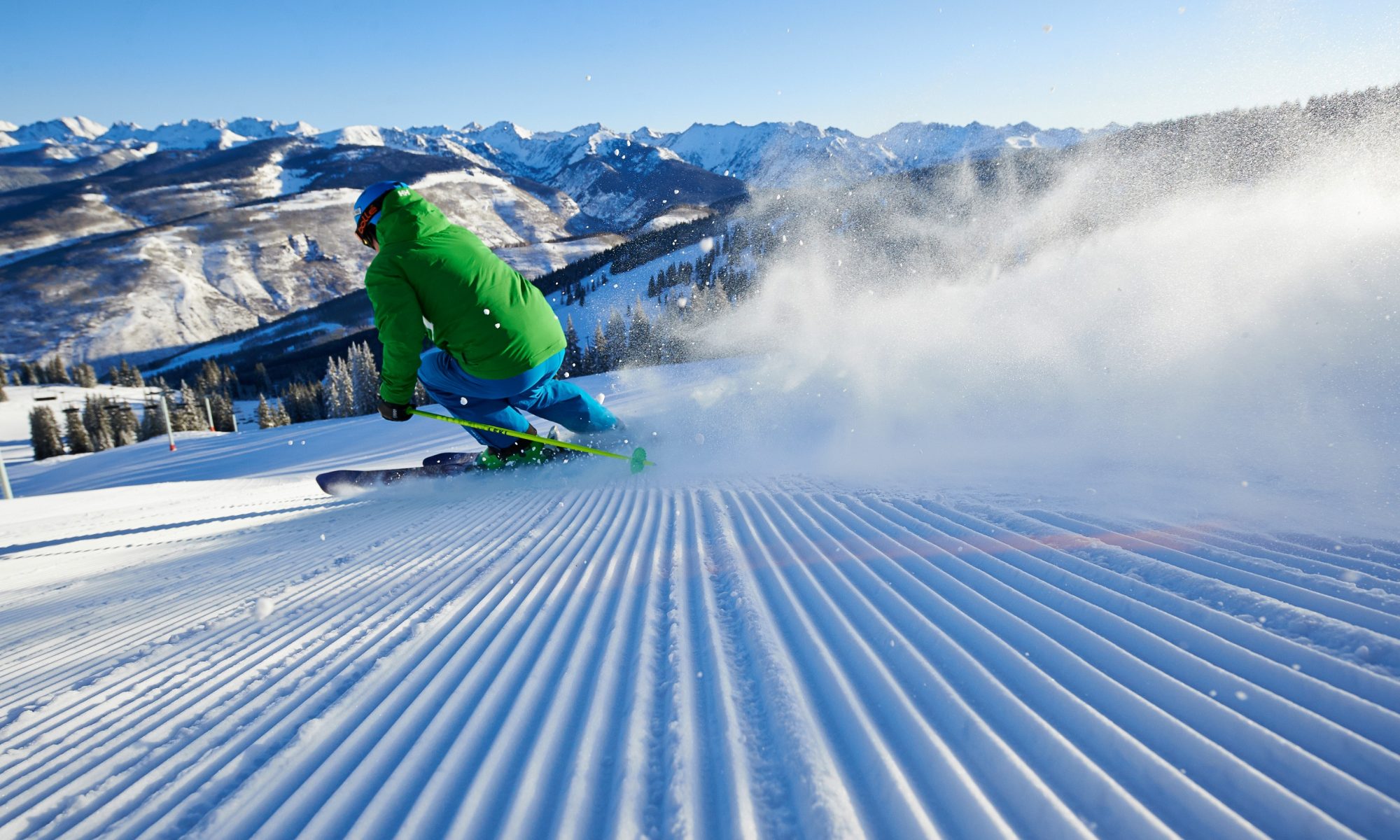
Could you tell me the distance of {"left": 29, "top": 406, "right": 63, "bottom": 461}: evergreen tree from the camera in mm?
52406

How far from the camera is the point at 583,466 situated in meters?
6.62

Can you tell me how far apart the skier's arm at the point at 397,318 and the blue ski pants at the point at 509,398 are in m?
0.65

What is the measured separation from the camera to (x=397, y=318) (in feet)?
14.4

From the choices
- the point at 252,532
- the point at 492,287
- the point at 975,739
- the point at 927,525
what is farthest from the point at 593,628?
the point at 252,532

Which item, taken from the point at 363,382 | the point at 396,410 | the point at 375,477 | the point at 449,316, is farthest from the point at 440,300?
the point at 363,382

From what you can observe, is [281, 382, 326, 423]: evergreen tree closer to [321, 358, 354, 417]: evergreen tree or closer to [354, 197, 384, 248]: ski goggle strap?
[321, 358, 354, 417]: evergreen tree

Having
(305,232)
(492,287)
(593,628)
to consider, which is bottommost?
(593,628)

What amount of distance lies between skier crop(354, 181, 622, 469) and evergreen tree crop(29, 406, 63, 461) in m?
73.3

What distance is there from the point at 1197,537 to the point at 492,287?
477 centimetres

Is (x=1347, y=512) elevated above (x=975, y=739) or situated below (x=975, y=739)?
below

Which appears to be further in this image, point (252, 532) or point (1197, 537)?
point (252, 532)

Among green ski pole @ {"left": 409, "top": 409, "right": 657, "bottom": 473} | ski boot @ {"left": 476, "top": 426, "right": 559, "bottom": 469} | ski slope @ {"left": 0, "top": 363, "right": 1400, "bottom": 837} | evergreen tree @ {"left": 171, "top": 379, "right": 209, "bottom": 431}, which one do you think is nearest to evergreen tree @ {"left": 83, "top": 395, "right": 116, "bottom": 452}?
evergreen tree @ {"left": 171, "top": 379, "right": 209, "bottom": 431}

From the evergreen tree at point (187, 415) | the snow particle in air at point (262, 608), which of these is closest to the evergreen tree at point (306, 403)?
the evergreen tree at point (187, 415)

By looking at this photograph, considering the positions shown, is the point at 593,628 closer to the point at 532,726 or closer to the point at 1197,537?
the point at 532,726
